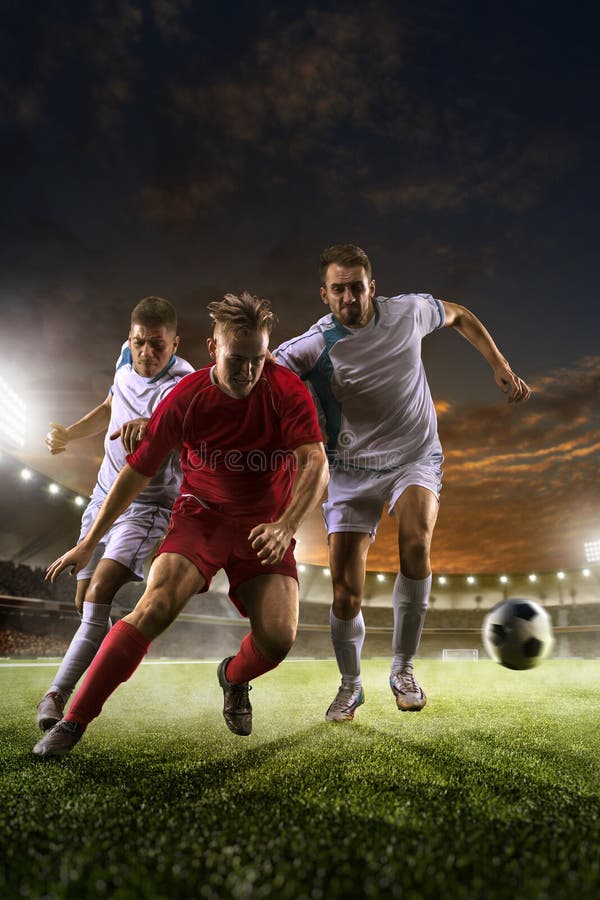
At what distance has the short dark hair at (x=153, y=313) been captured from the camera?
14.2 ft

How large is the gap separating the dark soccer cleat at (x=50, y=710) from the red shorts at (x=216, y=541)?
105cm

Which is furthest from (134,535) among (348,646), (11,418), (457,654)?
(457,654)

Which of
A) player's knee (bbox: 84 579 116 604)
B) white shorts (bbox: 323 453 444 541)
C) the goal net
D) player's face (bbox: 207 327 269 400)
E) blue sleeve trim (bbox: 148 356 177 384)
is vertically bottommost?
the goal net

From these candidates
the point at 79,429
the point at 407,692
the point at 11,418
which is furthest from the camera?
the point at 11,418

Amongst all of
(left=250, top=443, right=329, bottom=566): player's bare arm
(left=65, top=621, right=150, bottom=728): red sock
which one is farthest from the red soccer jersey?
(left=65, top=621, right=150, bottom=728): red sock

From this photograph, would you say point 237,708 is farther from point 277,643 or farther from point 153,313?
point 153,313

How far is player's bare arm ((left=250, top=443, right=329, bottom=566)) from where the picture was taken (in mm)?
2605

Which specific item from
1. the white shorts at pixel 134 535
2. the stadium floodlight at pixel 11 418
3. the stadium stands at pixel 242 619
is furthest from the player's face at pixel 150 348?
the stadium floodlight at pixel 11 418

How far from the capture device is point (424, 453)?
4.43m

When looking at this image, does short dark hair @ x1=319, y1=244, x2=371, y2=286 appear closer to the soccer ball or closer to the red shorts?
the red shorts

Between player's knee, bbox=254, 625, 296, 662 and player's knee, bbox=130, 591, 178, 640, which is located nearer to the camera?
player's knee, bbox=130, 591, 178, 640

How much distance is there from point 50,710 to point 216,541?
1.32 meters

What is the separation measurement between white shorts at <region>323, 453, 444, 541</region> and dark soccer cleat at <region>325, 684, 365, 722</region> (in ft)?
3.55

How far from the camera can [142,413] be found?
4414 mm
